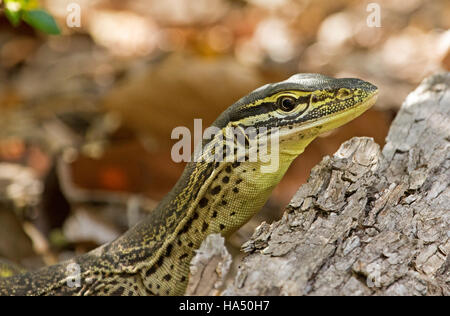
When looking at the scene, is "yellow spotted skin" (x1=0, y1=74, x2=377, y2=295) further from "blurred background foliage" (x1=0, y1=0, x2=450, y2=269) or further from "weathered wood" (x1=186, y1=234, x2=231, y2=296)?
"blurred background foliage" (x1=0, y1=0, x2=450, y2=269)

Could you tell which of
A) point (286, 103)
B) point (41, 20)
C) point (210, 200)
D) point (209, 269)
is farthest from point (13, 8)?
point (209, 269)

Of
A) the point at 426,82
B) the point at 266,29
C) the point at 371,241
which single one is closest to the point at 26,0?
the point at 371,241

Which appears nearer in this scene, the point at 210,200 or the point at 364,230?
the point at 364,230

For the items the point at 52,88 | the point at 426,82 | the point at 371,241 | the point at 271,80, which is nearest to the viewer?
the point at 371,241

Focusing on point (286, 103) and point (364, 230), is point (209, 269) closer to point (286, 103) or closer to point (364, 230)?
point (364, 230)

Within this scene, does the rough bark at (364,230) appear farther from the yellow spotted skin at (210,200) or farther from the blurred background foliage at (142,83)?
the blurred background foliage at (142,83)

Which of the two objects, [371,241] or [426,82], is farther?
[426,82]

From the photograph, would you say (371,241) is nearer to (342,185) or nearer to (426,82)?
(342,185)
